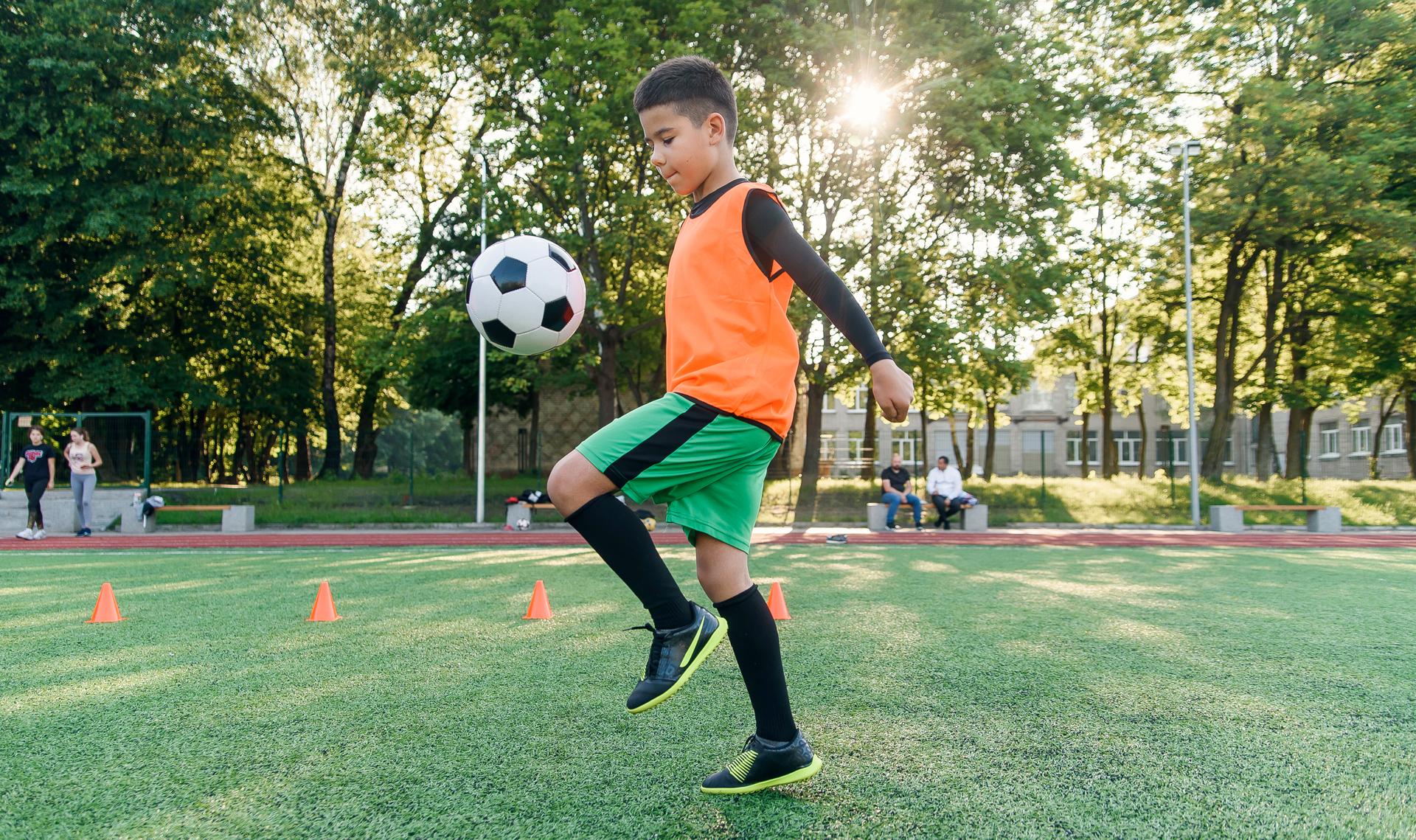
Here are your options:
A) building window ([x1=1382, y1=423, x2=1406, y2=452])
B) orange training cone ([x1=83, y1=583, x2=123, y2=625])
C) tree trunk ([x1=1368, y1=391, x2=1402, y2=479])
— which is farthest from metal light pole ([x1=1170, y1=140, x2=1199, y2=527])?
building window ([x1=1382, y1=423, x2=1406, y2=452])

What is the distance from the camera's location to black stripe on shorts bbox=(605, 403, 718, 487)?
235cm

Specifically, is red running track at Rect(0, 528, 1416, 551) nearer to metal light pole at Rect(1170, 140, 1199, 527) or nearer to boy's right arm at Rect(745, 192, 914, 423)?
metal light pole at Rect(1170, 140, 1199, 527)

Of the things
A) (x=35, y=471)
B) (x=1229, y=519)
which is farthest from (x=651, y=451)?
(x=1229, y=519)

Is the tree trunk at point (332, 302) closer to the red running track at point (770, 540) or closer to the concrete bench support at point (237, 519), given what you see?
the concrete bench support at point (237, 519)

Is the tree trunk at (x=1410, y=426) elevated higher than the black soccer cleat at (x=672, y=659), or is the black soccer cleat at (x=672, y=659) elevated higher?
the tree trunk at (x=1410, y=426)

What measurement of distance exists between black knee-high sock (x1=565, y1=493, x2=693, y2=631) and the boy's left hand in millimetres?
780

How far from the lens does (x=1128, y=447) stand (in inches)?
2285

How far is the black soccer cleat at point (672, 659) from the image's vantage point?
2.34 metres

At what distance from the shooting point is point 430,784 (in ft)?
7.84

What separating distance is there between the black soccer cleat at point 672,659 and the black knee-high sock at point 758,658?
8 cm

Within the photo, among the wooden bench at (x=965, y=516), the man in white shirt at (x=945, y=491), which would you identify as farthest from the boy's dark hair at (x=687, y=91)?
the man in white shirt at (x=945, y=491)

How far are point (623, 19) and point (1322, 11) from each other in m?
17.2

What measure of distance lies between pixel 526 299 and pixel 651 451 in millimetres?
1436

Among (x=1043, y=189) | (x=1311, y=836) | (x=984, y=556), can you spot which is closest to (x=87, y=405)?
(x=984, y=556)
